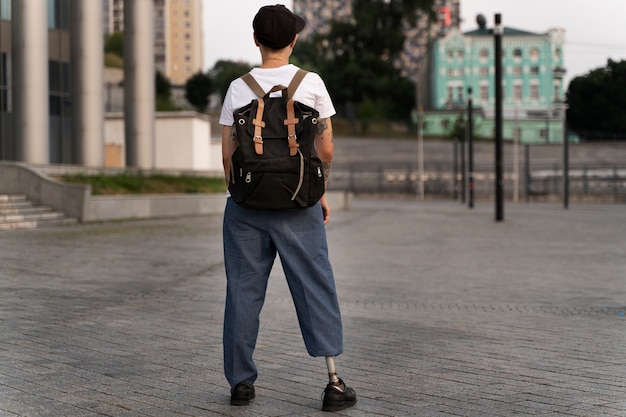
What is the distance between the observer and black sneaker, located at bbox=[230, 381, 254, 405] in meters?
4.76

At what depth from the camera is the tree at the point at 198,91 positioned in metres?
111

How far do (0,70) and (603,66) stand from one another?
24.5 meters

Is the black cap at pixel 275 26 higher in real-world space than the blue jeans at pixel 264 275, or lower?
higher

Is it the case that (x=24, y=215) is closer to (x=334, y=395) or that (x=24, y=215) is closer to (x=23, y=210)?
→ (x=23, y=210)

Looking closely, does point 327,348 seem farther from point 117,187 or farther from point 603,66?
point 117,187

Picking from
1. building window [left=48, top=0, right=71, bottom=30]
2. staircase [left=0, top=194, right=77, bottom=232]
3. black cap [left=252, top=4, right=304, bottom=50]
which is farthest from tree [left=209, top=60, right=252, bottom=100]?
black cap [left=252, top=4, right=304, bottom=50]

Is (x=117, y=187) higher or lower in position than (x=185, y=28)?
lower

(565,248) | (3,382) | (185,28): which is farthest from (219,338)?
(185,28)

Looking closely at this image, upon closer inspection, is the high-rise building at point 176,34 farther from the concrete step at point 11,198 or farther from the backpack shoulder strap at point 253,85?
the backpack shoulder strap at point 253,85

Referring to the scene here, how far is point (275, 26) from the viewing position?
4.67 meters

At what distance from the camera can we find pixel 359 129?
87875mm

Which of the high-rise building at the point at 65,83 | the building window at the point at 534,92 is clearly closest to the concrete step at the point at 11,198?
the high-rise building at the point at 65,83

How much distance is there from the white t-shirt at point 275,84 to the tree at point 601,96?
12.4 meters

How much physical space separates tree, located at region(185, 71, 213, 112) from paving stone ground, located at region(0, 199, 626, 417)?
96707 millimetres
